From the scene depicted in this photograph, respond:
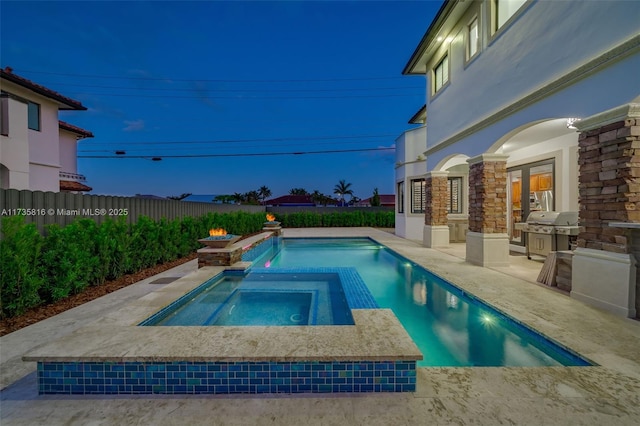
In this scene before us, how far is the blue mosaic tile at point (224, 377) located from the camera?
2447 mm

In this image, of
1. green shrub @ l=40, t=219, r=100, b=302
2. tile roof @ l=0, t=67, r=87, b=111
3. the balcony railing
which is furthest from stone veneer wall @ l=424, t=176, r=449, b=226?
the balcony railing

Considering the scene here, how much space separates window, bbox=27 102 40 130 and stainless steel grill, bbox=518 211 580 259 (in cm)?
1970

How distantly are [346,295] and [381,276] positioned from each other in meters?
2.61

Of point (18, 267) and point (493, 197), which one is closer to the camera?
point (18, 267)

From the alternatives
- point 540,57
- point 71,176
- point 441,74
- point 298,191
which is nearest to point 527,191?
point 540,57

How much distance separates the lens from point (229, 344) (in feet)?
8.72

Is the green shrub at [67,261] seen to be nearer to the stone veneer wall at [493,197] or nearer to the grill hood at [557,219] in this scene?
the stone veneer wall at [493,197]

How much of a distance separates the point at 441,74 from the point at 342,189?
53950 mm

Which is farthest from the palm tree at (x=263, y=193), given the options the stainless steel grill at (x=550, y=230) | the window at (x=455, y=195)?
the stainless steel grill at (x=550, y=230)

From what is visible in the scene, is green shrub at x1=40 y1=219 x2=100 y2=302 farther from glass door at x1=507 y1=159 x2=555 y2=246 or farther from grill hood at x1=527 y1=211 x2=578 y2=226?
glass door at x1=507 y1=159 x2=555 y2=246

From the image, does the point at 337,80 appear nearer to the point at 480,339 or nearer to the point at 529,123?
the point at 529,123

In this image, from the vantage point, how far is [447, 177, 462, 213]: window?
1361 cm

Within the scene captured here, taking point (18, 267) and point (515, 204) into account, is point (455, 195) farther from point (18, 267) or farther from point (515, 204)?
point (18, 267)

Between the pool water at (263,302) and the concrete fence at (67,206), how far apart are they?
3.02m
